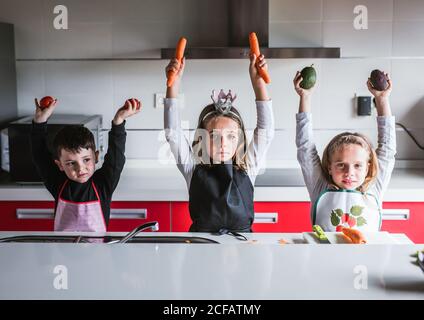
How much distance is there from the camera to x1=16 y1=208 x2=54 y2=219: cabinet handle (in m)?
2.09

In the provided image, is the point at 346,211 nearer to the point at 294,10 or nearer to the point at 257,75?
the point at 257,75

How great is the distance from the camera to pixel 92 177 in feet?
5.39

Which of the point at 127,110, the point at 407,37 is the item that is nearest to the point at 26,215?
the point at 127,110

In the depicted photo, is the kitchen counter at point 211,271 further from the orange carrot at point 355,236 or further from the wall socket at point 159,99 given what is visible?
the wall socket at point 159,99

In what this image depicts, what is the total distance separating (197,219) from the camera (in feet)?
5.08

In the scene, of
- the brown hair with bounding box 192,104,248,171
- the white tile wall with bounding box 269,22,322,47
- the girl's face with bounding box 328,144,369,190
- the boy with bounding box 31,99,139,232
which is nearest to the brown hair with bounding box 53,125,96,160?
the boy with bounding box 31,99,139,232

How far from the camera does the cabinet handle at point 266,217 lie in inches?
82.0

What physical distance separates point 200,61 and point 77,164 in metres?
0.93

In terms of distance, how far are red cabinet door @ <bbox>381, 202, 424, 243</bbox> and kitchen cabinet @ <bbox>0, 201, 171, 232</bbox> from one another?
0.76 m

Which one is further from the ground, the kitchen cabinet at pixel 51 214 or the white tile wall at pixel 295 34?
the white tile wall at pixel 295 34

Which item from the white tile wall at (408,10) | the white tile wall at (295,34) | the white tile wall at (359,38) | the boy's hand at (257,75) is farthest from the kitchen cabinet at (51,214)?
the white tile wall at (408,10)

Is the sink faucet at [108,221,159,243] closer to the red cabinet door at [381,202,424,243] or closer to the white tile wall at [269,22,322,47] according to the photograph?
the red cabinet door at [381,202,424,243]

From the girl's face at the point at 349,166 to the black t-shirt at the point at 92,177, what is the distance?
22.0 inches

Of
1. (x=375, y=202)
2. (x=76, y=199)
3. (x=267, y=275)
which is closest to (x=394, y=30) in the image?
(x=375, y=202)
